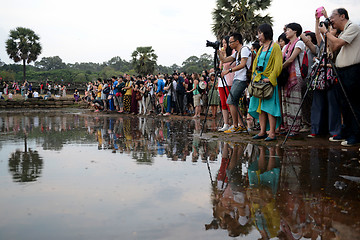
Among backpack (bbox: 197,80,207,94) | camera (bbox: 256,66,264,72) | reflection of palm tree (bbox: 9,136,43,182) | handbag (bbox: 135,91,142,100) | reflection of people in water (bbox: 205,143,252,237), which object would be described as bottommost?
reflection of palm tree (bbox: 9,136,43,182)

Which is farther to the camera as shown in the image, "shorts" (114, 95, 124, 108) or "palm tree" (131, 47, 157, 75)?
"palm tree" (131, 47, 157, 75)

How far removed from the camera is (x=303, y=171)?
4.00 m

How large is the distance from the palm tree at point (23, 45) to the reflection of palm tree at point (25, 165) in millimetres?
65012

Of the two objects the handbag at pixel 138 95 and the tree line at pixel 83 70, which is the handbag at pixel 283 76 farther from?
the tree line at pixel 83 70

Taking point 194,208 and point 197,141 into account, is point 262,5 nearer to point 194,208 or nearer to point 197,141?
point 197,141

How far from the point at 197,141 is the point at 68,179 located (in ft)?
10.3

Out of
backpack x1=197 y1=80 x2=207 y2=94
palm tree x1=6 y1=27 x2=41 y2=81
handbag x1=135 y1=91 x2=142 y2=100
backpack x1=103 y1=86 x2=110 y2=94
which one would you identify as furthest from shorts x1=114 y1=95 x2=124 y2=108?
palm tree x1=6 y1=27 x2=41 y2=81

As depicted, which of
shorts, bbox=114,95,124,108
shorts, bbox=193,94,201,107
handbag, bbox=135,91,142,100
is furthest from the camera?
shorts, bbox=114,95,124,108

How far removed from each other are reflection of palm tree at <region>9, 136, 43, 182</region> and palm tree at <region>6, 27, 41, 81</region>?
65012 mm

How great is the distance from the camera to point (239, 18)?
1025 inches

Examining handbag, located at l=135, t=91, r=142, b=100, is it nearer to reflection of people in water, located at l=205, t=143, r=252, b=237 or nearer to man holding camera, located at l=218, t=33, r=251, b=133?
man holding camera, located at l=218, t=33, r=251, b=133

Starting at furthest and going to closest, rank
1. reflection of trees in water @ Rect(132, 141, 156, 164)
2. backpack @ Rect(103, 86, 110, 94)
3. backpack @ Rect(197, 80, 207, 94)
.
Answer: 1. backpack @ Rect(103, 86, 110, 94)
2. backpack @ Rect(197, 80, 207, 94)
3. reflection of trees in water @ Rect(132, 141, 156, 164)

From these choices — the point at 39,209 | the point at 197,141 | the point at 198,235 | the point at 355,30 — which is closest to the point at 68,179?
the point at 39,209

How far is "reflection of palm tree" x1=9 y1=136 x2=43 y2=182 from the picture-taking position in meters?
3.80
